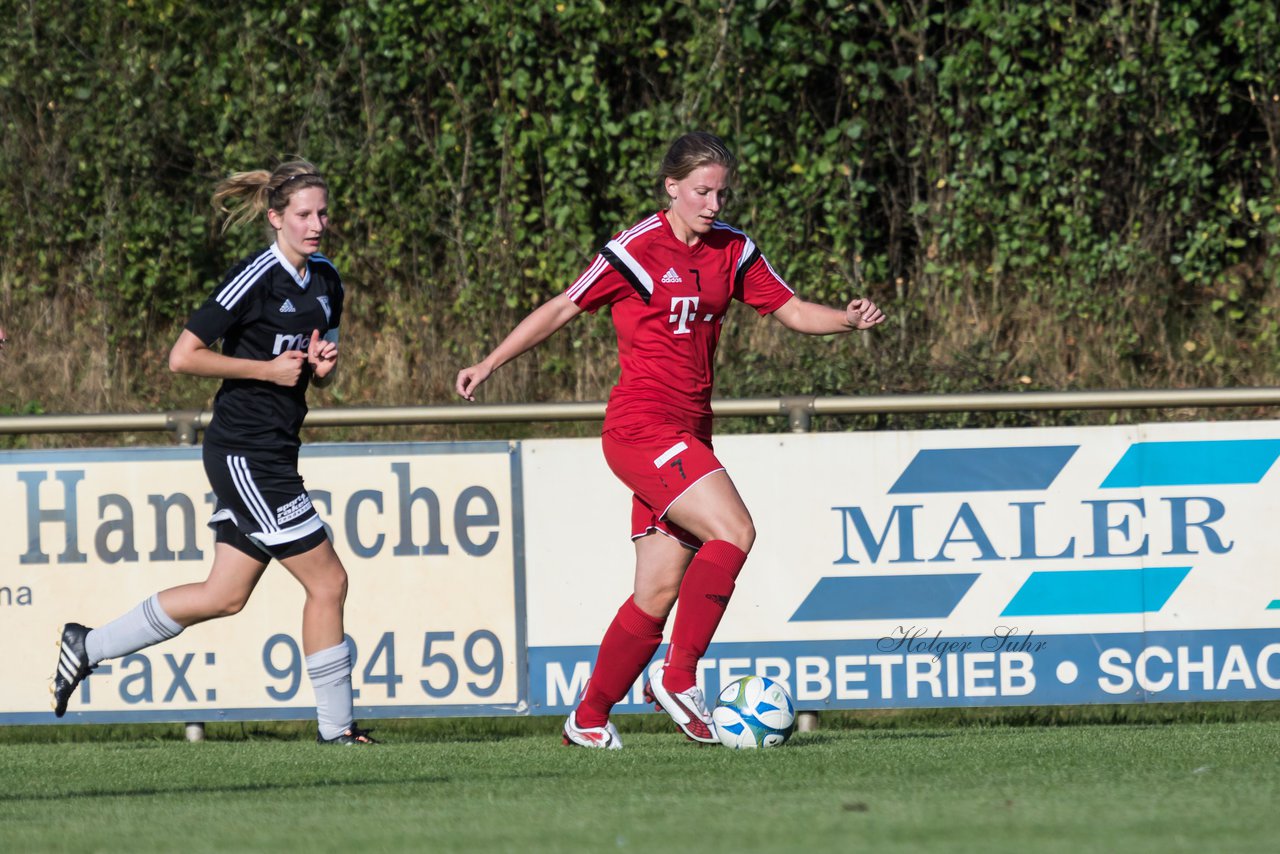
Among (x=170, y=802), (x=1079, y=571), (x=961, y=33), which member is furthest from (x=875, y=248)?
(x=170, y=802)

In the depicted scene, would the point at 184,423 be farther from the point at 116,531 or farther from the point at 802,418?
the point at 802,418

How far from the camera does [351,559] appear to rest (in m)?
7.12

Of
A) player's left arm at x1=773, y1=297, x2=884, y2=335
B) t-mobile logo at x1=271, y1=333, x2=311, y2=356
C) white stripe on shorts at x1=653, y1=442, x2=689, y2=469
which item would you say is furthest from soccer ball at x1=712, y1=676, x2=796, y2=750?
t-mobile logo at x1=271, y1=333, x2=311, y2=356

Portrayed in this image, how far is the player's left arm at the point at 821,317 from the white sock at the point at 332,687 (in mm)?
2072

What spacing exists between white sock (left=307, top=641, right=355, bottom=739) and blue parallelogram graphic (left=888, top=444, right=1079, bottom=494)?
2344 mm

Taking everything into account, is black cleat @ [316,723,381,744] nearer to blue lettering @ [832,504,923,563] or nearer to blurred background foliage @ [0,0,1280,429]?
blue lettering @ [832,504,923,563]

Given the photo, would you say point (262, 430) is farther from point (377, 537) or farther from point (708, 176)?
point (708, 176)

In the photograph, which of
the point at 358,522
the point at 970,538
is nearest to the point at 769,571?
the point at 970,538

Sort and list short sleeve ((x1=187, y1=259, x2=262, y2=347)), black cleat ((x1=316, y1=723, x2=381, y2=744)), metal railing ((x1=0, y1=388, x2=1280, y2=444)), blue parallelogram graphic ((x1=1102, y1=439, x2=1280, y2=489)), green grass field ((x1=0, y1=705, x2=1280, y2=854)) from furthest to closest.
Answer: metal railing ((x1=0, y1=388, x2=1280, y2=444))
blue parallelogram graphic ((x1=1102, y1=439, x2=1280, y2=489))
black cleat ((x1=316, y1=723, x2=381, y2=744))
short sleeve ((x1=187, y1=259, x2=262, y2=347))
green grass field ((x1=0, y1=705, x2=1280, y2=854))

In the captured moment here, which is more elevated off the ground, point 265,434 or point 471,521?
point 265,434

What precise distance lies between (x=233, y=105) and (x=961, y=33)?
5458 mm

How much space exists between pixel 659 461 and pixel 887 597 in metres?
1.71

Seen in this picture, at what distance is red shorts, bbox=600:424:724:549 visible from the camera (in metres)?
5.67

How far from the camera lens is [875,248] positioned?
13.2 meters
